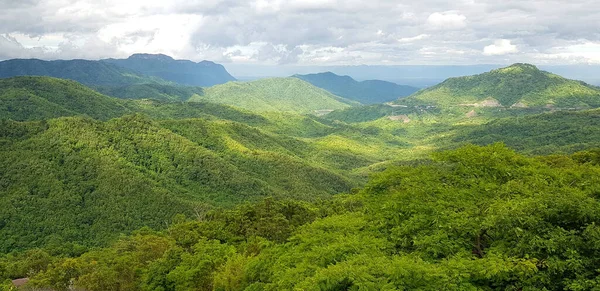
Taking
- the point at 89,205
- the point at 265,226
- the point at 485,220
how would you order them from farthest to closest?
the point at 89,205 → the point at 265,226 → the point at 485,220

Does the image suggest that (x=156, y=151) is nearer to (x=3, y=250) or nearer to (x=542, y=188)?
(x=3, y=250)

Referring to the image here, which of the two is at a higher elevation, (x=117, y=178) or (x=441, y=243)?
(x=441, y=243)

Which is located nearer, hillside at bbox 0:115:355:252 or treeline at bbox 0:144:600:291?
treeline at bbox 0:144:600:291

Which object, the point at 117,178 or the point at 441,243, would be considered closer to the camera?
the point at 441,243

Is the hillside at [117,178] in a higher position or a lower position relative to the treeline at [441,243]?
lower

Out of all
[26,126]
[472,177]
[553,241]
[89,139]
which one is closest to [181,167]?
[89,139]

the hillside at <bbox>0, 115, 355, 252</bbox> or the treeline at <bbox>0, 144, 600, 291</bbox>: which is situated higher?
the treeline at <bbox>0, 144, 600, 291</bbox>

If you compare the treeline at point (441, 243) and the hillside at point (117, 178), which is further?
the hillside at point (117, 178)

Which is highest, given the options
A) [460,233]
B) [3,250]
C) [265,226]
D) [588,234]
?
[588,234]
